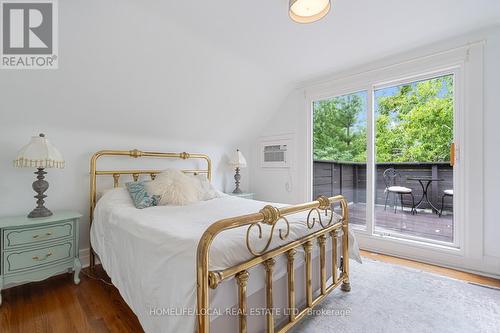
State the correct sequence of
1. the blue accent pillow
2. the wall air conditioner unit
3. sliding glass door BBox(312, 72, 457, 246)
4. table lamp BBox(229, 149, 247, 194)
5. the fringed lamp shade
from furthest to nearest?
the wall air conditioner unit < table lamp BBox(229, 149, 247, 194) < sliding glass door BBox(312, 72, 457, 246) < the blue accent pillow < the fringed lamp shade

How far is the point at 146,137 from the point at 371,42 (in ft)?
9.44

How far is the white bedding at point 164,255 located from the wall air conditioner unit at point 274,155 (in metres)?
1.93

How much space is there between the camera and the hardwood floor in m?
1.60

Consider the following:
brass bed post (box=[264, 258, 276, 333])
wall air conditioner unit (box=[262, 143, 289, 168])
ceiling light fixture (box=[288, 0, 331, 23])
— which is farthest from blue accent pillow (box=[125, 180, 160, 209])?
wall air conditioner unit (box=[262, 143, 289, 168])

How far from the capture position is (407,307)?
1.80 metres

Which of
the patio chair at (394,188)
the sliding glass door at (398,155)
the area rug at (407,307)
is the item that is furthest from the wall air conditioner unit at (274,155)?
the area rug at (407,307)

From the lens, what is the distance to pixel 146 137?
9.93 feet

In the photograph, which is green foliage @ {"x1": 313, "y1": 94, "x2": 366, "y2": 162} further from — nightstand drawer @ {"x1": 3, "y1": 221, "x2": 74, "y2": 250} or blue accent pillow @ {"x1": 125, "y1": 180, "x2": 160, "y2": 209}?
nightstand drawer @ {"x1": 3, "y1": 221, "x2": 74, "y2": 250}

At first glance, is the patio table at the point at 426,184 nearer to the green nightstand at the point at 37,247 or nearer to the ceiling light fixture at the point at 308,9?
the ceiling light fixture at the point at 308,9

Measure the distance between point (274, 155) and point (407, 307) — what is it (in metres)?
2.73

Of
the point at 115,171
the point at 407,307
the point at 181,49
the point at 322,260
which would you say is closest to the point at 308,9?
the point at 181,49

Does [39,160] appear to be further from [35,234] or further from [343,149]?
[343,149]

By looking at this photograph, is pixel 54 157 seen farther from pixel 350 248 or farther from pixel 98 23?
pixel 350 248

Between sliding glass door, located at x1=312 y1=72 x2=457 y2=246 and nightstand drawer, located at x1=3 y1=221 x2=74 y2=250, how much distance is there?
3.34 m
